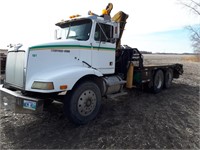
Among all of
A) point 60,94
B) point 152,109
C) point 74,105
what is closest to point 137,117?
point 152,109

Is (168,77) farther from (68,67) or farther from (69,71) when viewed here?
(69,71)

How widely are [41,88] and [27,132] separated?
1163mm

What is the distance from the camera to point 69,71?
4281 millimetres

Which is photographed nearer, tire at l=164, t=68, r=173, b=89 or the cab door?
the cab door

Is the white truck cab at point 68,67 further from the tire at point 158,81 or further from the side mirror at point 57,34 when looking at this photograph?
the tire at point 158,81

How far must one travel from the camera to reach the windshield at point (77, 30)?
5051mm

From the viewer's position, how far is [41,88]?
3.89m

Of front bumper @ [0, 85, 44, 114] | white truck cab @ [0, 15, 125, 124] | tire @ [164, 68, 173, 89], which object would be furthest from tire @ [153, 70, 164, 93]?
front bumper @ [0, 85, 44, 114]

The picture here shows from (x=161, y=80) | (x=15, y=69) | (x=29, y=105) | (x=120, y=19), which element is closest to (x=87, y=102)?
(x=29, y=105)

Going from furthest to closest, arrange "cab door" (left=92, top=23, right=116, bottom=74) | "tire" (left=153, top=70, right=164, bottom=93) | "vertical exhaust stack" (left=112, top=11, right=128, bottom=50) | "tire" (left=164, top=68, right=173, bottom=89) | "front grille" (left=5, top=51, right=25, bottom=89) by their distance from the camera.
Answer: "tire" (left=164, top=68, right=173, bottom=89)
"tire" (left=153, top=70, right=164, bottom=93)
"vertical exhaust stack" (left=112, top=11, right=128, bottom=50)
"cab door" (left=92, top=23, right=116, bottom=74)
"front grille" (left=5, top=51, right=25, bottom=89)

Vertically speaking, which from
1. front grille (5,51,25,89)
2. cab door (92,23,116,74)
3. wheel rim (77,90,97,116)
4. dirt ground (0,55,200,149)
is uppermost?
cab door (92,23,116,74)

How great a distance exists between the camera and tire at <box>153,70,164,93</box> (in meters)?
7.94

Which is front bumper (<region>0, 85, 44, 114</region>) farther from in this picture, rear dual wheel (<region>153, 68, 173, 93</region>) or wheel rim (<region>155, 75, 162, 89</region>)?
wheel rim (<region>155, 75, 162, 89</region>)

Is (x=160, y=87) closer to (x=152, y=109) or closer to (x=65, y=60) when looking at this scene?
(x=152, y=109)
